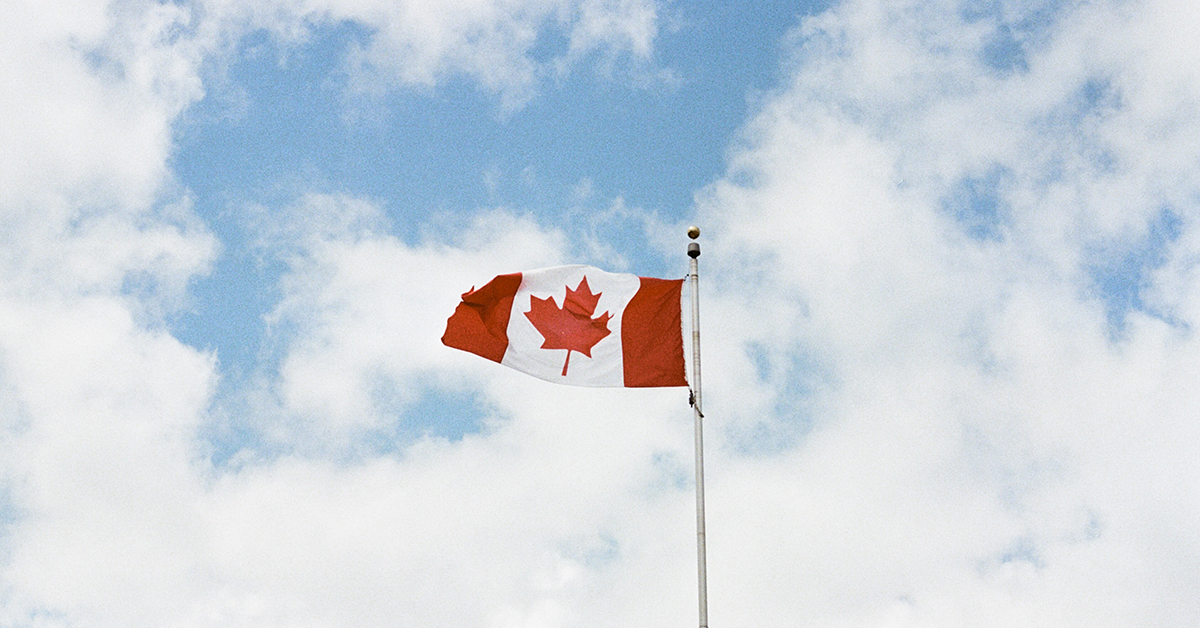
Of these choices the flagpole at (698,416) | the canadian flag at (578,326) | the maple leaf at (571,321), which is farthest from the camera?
the maple leaf at (571,321)

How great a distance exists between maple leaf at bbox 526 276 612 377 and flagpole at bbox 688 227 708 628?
8.24ft

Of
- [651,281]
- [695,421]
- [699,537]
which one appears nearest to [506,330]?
[651,281]

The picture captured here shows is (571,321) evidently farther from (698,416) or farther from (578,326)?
(698,416)

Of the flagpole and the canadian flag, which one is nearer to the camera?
the flagpole

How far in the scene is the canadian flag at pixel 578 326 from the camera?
29578 millimetres

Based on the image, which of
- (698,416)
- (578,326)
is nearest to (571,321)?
(578,326)

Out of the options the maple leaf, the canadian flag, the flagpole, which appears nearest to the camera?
the flagpole

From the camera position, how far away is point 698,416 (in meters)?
27.3

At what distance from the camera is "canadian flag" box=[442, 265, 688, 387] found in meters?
29.6

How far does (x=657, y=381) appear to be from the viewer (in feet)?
95.9

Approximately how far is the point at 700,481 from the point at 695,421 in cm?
149

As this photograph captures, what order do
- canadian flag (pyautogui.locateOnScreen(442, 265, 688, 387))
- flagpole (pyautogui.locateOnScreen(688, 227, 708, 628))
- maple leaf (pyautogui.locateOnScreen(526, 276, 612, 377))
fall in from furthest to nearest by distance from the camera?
maple leaf (pyautogui.locateOnScreen(526, 276, 612, 377)) → canadian flag (pyautogui.locateOnScreen(442, 265, 688, 387)) → flagpole (pyautogui.locateOnScreen(688, 227, 708, 628))

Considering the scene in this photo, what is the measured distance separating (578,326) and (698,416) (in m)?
4.65

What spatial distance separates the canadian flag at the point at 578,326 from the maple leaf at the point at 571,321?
0.03 meters
